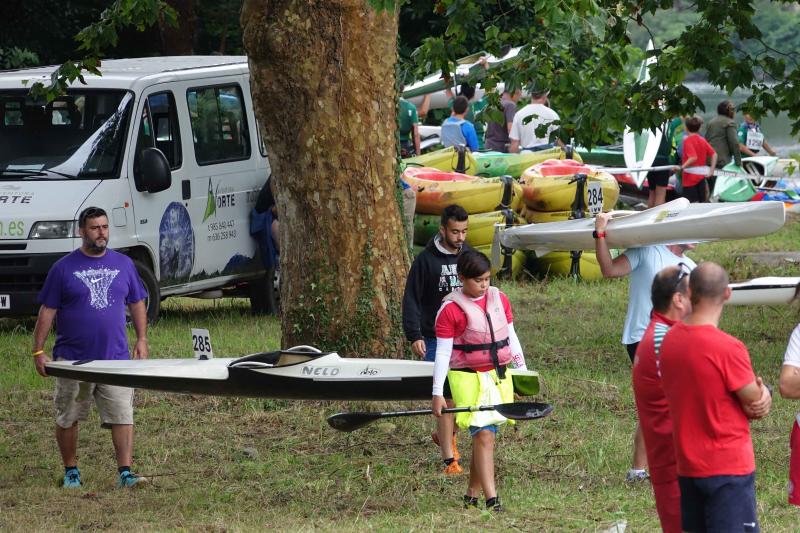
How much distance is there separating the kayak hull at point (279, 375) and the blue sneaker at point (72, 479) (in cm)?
59

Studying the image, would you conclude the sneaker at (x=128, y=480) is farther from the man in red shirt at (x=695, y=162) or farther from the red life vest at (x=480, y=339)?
the man in red shirt at (x=695, y=162)

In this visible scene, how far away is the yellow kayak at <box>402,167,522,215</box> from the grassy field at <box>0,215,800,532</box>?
12.6 feet

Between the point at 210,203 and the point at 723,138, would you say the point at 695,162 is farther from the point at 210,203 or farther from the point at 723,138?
the point at 210,203

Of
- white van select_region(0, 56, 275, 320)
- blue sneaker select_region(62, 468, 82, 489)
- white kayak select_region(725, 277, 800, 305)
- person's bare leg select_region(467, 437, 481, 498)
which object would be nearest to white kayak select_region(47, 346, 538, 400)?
blue sneaker select_region(62, 468, 82, 489)

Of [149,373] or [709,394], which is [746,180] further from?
[709,394]

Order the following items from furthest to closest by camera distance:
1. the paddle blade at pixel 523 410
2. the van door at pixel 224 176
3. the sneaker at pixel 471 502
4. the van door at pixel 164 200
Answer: the van door at pixel 224 176, the van door at pixel 164 200, the sneaker at pixel 471 502, the paddle blade at pixel 523 410

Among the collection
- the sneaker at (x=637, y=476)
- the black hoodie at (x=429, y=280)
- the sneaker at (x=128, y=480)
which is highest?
the black hoodie at (x=429, y=280)

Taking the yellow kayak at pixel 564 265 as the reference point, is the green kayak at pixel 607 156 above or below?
above

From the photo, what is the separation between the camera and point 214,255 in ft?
42.9

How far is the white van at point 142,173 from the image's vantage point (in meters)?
11.8

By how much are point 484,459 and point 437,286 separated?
1444 millimetres

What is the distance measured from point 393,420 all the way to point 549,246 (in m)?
1.63

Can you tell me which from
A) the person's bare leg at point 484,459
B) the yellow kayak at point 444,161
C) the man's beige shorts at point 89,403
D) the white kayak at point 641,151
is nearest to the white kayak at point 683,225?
the person's bare leg at point 484,459

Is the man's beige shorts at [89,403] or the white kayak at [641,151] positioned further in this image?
the white kayak at [641,151]
